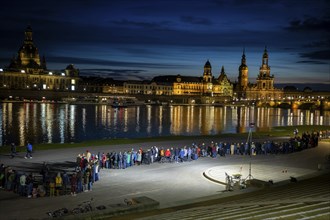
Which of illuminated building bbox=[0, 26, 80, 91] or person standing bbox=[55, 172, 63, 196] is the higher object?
illuminated building bbox=[0, 26, 80, 91]

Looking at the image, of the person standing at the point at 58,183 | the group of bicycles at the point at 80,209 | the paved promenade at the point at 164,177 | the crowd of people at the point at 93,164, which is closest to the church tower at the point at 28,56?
the paved promenade at the point at 164,177

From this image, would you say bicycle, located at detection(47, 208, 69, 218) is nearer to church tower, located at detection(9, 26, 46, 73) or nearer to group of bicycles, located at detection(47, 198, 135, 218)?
group of bicycles, located at detection(47, 198, 135, 218)

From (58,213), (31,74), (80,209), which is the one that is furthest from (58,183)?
(31,74)

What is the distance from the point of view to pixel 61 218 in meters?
13.1

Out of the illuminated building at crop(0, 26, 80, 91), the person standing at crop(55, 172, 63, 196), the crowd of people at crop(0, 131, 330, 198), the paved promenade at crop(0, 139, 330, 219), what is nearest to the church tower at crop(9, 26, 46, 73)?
the illuminated building at crop(0, 26, 80, 91)

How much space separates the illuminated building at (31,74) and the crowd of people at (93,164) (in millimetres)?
149052

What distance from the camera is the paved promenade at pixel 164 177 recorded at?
15.9 metres

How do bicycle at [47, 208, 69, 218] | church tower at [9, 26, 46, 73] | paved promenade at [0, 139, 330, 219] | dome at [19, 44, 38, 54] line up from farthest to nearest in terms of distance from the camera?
1. dome at [19, 44, 38, 54]
2. church tower at [9, 26, 46, 73]
3. paved promenade at [0, 139, 330, 219]
4. bicycle at [47, 208, 69, 218]

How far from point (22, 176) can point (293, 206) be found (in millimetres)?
10964

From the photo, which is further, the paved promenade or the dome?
the dome

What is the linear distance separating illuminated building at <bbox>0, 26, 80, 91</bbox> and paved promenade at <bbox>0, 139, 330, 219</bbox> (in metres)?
150

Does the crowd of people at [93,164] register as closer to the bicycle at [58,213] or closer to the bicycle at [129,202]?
the bicycle at [129,202]

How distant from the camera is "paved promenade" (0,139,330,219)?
1587cm

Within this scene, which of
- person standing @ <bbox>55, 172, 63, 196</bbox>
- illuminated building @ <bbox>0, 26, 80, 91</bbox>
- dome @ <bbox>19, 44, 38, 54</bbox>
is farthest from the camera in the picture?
dome @ <bbox>19, 44, 38, 54</bbox>
